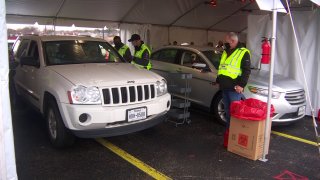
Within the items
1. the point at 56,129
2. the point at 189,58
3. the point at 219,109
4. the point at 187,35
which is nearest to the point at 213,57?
the point at 189,58

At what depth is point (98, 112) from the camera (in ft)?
A: 13.1

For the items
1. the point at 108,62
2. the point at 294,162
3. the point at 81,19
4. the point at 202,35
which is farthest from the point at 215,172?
the point at 202,35

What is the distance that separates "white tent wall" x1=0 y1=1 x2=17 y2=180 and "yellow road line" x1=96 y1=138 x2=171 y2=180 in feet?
6.36

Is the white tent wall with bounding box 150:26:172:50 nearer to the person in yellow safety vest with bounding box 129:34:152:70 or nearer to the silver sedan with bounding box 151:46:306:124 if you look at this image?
the silver sedan with bounding box 151:46:306:124

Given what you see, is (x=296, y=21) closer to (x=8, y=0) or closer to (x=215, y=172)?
(x=215, y=172)

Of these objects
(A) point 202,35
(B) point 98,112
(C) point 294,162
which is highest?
(A) point 202,35

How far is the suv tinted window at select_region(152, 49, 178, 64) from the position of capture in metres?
7.31

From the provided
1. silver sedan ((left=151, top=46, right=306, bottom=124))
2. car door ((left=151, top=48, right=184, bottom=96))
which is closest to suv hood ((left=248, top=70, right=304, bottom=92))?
silver sedan ((left=151, top=46, right=306, bottom=124))

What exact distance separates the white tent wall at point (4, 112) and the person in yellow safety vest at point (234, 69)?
11.0 ft

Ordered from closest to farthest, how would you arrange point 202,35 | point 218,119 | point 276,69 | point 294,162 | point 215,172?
point 215,172 < point 294,162 < point 218,119 < point 276,69 < point 202,35

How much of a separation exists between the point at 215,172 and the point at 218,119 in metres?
2.31

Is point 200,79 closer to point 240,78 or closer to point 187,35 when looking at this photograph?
point 240,78

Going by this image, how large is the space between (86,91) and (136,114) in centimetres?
78

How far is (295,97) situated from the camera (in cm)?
567
